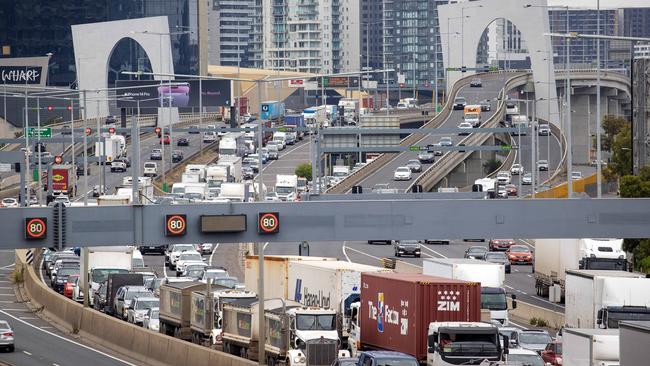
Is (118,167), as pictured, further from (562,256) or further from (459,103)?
(562,256)

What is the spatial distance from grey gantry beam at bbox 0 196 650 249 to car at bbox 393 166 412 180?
285 ft

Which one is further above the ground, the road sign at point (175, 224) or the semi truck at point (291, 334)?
the road sign at point (175, 224)

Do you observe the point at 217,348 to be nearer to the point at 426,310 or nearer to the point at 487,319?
the point at 487,319

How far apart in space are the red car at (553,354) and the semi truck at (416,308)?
5.32 meters

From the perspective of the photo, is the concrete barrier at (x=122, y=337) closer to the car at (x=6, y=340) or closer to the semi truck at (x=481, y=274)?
the car at (x=6, y=340)

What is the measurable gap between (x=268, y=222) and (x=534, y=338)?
11432mm

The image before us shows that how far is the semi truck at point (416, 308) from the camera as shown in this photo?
→ 3875 centimetres

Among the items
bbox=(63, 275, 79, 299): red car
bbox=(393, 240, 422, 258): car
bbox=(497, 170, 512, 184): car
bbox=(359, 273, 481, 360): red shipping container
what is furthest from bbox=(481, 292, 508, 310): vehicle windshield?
bbox=(497, 170, 512, 184): car

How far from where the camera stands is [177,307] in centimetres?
5303

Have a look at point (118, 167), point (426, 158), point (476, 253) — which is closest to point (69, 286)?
point (476, 253)

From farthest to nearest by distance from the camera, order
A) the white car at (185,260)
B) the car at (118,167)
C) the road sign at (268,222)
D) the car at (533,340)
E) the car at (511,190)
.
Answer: the car at (118,167), the car at (511,190), the white car at (185,260), the car at (533,340), the road sign at (268,222)

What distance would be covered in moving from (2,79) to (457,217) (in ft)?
499

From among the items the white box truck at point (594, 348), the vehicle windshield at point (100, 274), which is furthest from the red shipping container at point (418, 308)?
the vehicle windshield at point (100, 274)

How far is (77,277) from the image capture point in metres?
70.5
